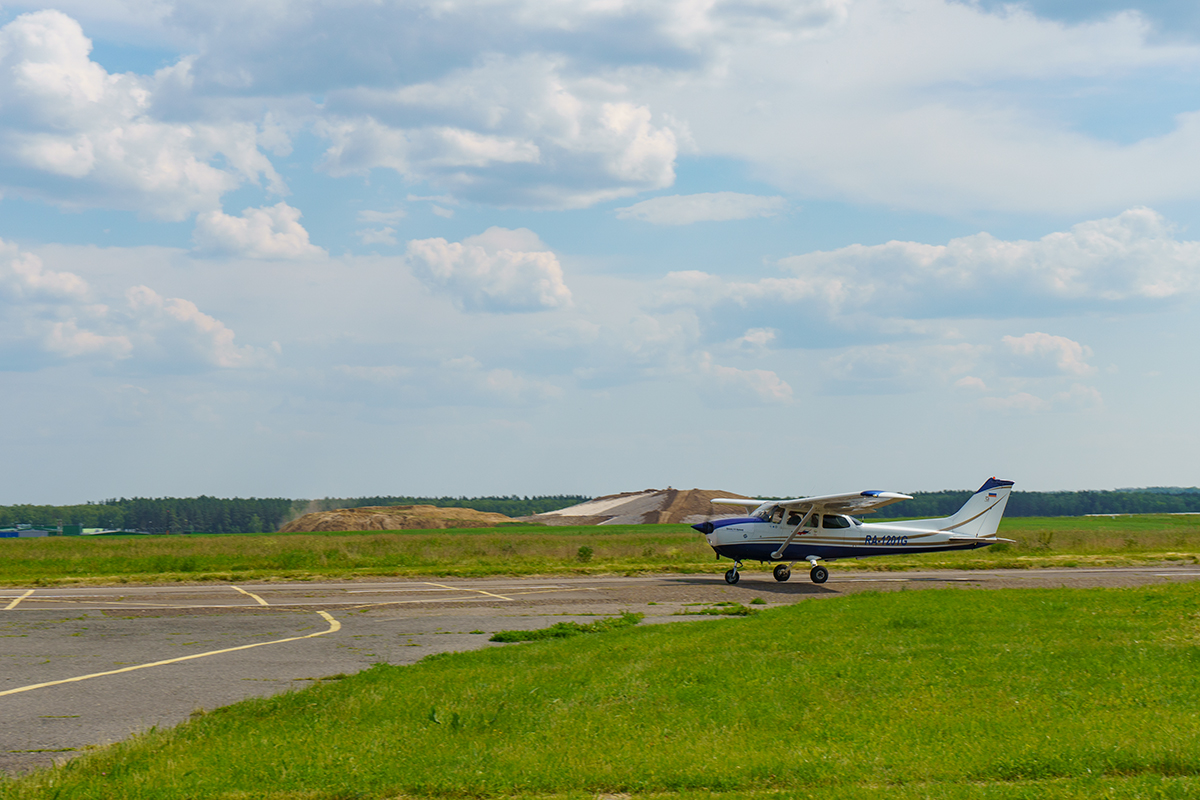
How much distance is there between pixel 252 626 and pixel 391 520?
90.9 metres

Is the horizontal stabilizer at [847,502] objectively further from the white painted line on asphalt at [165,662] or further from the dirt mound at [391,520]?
the dirt mound at [391,520]

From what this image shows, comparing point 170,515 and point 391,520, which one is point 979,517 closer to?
point 391,520

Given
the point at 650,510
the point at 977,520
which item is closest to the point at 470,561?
the point at 977,520

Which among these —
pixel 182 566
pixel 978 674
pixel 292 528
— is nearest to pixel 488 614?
pixel 978 674

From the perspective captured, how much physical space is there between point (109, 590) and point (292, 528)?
274 feet

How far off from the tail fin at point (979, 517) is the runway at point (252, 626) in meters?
1.58

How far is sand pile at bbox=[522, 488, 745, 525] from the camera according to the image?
305 ft

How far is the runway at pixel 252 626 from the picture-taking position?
411 inches

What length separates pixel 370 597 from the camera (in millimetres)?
24375

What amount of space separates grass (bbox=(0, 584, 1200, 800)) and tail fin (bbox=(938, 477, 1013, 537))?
1793 cm

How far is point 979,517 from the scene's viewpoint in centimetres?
3075

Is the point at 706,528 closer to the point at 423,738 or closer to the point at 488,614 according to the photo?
the point at 488,614

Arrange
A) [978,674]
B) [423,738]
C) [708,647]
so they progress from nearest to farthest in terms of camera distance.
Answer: [423,738], [978,674], [708,647]

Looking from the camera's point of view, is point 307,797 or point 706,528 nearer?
point 307,797
